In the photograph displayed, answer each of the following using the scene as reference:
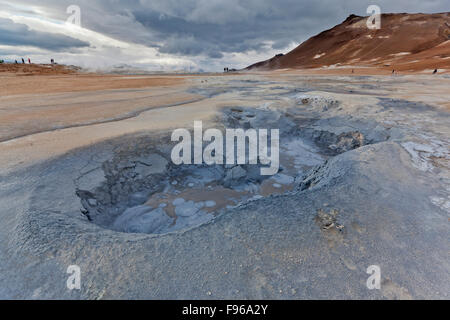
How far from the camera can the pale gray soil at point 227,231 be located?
1.24m

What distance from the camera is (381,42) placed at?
4319 centimetres

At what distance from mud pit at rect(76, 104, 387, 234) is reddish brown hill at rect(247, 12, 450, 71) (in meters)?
32.6

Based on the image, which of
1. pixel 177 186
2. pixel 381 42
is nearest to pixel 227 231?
pixel 177 186

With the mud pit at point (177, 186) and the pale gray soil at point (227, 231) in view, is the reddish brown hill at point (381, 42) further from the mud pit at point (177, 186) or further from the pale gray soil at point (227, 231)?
the pale gray soil at point (227, 231)

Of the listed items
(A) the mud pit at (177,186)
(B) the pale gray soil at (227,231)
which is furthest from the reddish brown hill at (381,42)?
(B) the pale gray soil at (227,231)

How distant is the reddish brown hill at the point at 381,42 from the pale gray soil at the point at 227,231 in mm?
34051

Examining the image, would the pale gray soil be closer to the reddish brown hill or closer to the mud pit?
the mud pit

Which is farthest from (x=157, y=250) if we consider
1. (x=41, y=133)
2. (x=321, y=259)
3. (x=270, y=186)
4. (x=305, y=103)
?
(x=305, y=103)

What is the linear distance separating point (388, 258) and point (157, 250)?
1.49 meters

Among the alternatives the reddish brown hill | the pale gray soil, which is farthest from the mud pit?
the reddish brown hill

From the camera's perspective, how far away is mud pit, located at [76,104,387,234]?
8.36 feet

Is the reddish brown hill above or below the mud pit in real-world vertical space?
above

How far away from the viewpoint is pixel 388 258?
4.53 feet
